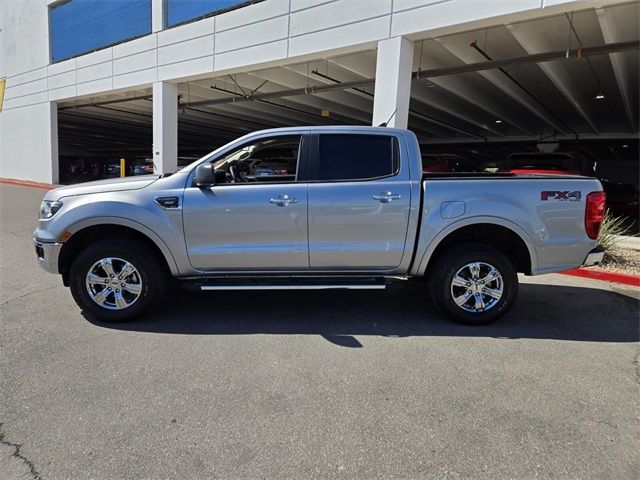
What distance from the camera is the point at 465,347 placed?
393 cm

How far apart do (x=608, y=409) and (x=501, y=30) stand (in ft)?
33.3

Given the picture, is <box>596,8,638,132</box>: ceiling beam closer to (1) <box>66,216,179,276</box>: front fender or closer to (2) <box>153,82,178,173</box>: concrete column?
(1) <box>66,216,179,276</box>: front fender

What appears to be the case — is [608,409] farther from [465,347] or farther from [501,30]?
[501,30]

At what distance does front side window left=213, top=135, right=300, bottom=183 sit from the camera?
4.43 meters

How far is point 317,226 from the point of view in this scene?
4.25 m

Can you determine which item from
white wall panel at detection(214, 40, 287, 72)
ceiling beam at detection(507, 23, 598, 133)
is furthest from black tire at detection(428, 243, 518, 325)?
white wall panel at detection(214, 40, 287, 72)

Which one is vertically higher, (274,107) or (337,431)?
(274,107)

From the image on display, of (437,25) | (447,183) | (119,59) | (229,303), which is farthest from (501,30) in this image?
(119,59)

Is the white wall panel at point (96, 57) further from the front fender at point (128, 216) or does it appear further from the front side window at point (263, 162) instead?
the front side window at point (263, 162)

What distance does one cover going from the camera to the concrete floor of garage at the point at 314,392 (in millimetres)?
2447

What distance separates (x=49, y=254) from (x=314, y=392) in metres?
3.02

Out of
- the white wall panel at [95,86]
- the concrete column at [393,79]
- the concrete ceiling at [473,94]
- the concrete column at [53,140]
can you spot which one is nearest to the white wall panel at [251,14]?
the concrete ceiling at [473,94]

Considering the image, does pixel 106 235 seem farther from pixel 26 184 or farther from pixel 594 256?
pixel 26 184

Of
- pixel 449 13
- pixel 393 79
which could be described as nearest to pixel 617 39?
pixel 449 13
